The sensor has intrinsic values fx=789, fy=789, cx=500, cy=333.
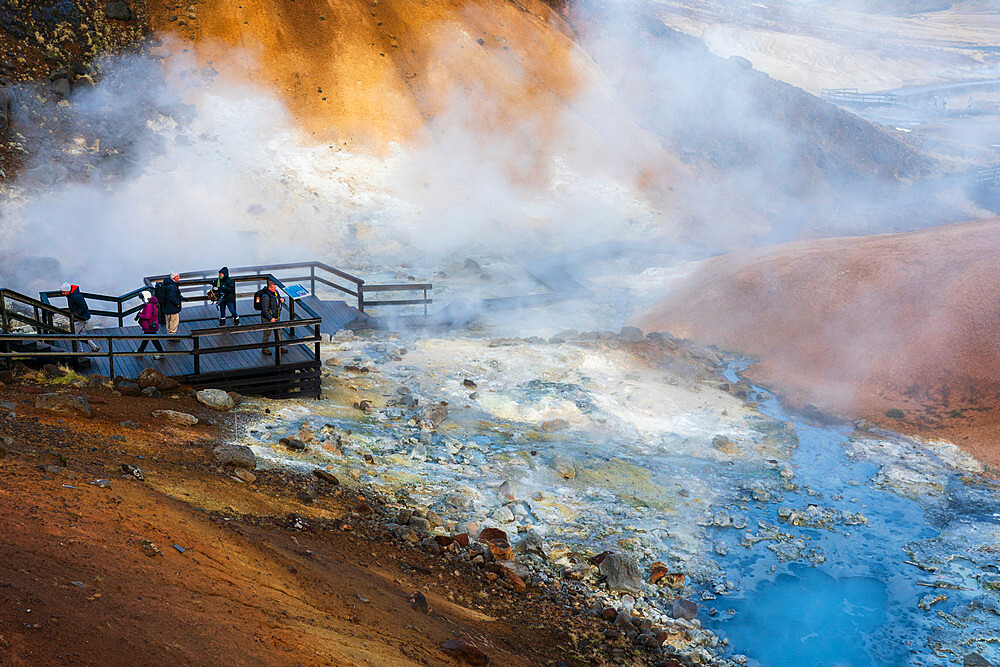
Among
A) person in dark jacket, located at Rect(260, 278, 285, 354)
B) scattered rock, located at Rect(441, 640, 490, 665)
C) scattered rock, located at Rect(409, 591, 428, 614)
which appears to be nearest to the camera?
scattered rock, located at Rect(441, 640, 490, 665)

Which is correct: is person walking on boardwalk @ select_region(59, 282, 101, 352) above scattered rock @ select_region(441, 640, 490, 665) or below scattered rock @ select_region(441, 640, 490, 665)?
above

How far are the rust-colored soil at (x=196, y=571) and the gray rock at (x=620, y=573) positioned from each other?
86 cm

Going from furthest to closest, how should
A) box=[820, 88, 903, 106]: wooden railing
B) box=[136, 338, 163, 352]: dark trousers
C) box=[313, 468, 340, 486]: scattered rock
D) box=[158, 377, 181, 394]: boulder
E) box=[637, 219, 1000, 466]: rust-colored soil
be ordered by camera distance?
box=[820, 88, 903, 106]: wooden railing
box=[637, 219, 1000, 466]: rust-colored soil
box=[136, 338, 163, 352]: dark trousers
box=[158, 377, 181, 394]: boulder
box=[313, 468, 340, 486]: scattered rock

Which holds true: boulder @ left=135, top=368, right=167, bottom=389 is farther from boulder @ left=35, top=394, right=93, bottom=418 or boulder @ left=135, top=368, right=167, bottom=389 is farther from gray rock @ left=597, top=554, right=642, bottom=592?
gray rock @ left=597, top=554, right=642, bottom=592

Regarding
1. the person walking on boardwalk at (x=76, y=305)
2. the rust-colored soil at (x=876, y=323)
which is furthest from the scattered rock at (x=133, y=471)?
the rust-colored soil at (x=876, y=323)

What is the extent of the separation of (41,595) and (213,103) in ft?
85.5

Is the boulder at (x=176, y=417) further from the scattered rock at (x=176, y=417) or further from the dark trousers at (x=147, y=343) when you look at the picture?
the dark trousers at (x=147, y=343)

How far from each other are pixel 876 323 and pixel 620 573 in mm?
11983

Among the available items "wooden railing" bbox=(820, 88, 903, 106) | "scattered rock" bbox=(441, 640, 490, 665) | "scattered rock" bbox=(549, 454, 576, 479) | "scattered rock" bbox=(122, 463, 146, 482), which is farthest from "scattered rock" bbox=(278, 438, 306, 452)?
"wooden railing" bbox=(820, 88, 903, 106)

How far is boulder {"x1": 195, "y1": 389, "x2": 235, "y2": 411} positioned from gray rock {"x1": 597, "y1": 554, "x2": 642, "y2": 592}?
5.79m

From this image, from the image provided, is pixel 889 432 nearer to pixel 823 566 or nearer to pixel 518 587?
pixel 823 566

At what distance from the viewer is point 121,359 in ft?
39.9

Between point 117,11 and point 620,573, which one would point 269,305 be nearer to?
point 620,573

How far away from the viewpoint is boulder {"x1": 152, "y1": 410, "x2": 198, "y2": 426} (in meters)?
10.3
